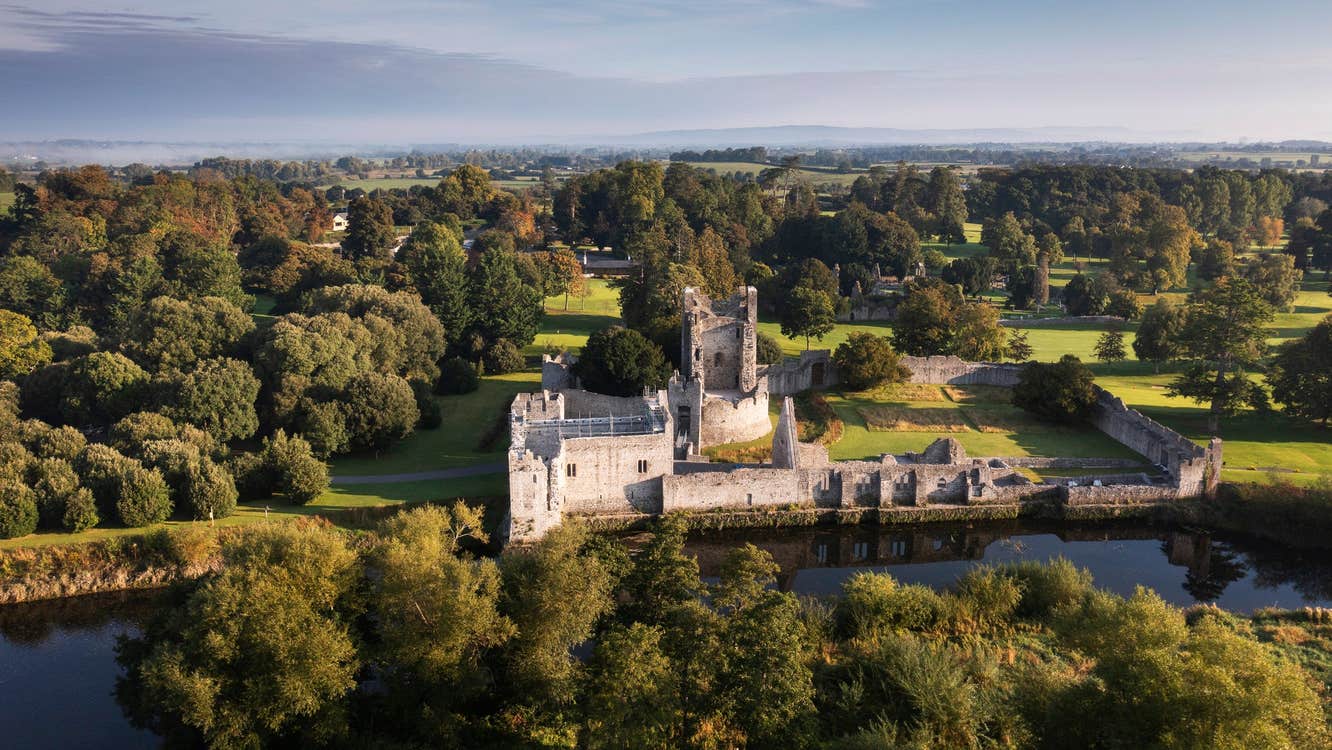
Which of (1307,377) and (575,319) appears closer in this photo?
(1307,377)

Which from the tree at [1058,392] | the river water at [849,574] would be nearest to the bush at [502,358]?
the river water at [849,574]

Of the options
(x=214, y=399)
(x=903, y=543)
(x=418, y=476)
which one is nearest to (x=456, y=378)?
(x=418, y=476)

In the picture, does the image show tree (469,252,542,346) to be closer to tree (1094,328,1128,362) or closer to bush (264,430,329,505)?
bush (264,430,329,505)

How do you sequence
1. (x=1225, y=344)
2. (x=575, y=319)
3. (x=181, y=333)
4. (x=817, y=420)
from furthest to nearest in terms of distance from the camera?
1. (x=575, y=319)
2. (x=817, y=420)
3. (x=1225, y=344)
4. (x=181, y=333)

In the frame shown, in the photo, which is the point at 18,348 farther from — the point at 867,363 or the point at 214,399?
the point at 867,363

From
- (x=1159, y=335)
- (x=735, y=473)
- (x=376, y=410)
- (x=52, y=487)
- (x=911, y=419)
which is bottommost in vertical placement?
(x=911, y=419)

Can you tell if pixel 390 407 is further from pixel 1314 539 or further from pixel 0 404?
pixel 1314 539

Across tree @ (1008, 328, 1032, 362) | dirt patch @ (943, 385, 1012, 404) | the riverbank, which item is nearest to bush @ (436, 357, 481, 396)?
the riverbank
